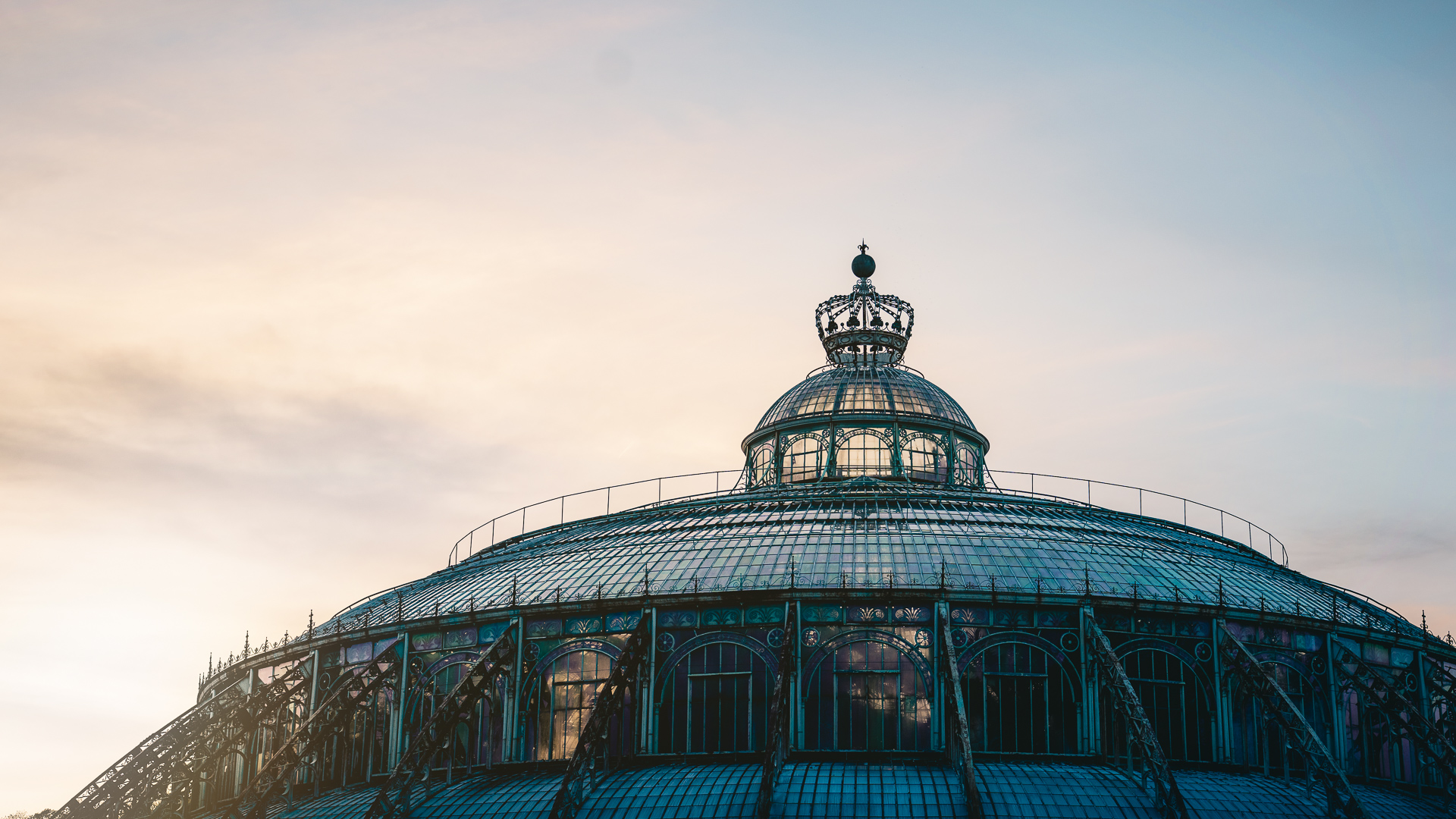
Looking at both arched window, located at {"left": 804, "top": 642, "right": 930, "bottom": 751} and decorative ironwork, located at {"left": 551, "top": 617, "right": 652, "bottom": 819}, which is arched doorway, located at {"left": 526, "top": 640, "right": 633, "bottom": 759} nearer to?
decorative ironwork, located at {"left": 551, "top": 617, "right": 652, "bottom": 819}

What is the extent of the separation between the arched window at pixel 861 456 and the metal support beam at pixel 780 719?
2021cm

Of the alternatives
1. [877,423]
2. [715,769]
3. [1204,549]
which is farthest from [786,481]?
[715,769]

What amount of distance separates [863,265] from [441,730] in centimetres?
3805

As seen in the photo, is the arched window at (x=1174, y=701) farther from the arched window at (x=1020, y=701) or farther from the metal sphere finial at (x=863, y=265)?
the metal sphere finial at (x=863, y=265)

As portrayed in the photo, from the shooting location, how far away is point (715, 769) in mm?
46781

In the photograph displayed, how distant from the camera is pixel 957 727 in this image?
44656mm

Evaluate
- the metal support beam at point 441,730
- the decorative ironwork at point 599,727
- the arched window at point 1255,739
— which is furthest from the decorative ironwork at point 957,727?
the metal support beam at point 441,730

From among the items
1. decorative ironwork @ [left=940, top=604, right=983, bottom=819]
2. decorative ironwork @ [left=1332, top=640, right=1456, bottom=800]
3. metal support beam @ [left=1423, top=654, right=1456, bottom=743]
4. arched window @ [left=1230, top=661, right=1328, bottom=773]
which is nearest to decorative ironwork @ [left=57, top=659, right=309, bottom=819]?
decorative ironwork @ [left=940, top=604, right=983, bottom=819]

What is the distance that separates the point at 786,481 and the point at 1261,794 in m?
28.4

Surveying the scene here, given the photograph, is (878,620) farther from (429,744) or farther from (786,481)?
(786,481)

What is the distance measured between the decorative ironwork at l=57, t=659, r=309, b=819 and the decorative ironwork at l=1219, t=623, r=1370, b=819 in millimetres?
33538

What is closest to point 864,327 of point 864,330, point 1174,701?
point 864,330

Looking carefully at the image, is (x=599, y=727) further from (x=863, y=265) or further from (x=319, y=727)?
(x=863, y=265)

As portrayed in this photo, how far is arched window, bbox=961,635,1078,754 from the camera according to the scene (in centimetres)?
4731
